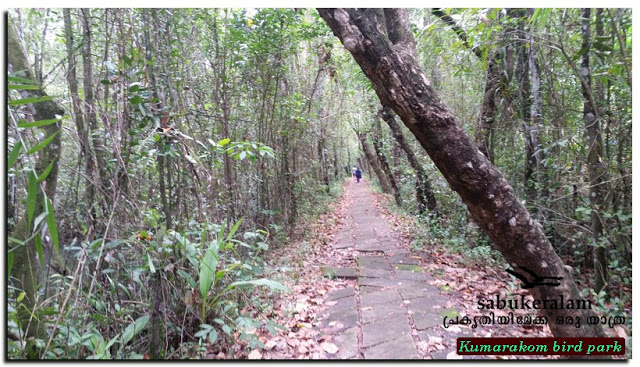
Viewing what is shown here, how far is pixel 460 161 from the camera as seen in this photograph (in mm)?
1918

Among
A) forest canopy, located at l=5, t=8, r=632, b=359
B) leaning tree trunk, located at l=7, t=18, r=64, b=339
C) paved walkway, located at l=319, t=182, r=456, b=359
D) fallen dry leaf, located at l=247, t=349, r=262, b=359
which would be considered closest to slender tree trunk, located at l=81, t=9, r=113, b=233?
forest canopy, located at l=5, t=8, r=632, b=359

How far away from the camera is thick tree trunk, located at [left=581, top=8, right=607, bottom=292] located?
2.63 m

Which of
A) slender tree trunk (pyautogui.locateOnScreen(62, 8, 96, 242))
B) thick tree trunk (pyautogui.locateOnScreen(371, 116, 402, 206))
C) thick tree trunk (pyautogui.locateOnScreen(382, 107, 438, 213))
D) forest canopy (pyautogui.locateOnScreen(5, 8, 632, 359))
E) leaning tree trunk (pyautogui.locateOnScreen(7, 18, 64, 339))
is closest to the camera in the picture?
→ leaning tree trunk (pyautogui.locateOnScreen(7, 18, 64, 339))

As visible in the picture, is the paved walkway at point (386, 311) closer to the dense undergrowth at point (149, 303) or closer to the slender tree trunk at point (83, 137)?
the dense undergrowth at point (149, 303)

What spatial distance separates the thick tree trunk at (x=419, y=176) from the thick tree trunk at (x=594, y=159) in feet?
12.1

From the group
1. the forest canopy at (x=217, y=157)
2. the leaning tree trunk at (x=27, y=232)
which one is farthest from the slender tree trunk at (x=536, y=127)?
the leaning tree trunk at (x=27, y=232)

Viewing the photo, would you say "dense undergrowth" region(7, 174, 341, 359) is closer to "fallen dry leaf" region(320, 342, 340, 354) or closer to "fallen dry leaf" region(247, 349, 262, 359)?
"fallen dry leaf" region(247, 349, 262, 359)

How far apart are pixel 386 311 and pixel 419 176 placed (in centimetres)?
458

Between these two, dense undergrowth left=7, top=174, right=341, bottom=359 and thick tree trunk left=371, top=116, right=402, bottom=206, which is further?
thick tree trunk left=371, top=116, right=402, bottom=206

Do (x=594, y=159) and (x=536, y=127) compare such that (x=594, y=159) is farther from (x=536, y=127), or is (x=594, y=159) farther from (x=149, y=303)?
(x=149, y=303)

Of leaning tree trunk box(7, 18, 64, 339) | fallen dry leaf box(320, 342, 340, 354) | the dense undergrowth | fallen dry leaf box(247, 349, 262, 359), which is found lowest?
fallen dry leaf box(320, 342, 340, 354)

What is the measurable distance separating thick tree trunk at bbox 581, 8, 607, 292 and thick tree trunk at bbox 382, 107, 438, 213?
367cm

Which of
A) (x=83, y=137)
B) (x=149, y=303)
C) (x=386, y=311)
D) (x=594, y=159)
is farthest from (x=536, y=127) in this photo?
(x=83, y=137)

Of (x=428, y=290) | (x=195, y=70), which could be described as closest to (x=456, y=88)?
(x=428, y=290)
